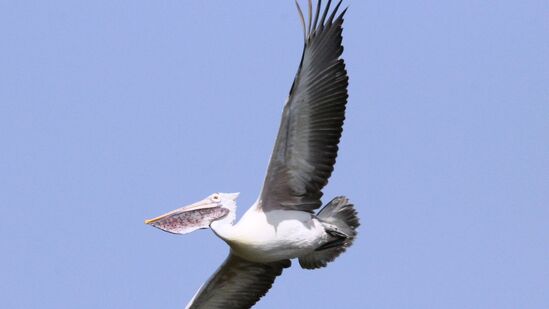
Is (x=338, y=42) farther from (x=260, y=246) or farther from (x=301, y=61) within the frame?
(x=260, y=246)

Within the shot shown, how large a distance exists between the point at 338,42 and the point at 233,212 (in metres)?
2.06

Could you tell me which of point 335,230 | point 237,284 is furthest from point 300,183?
point 237,284

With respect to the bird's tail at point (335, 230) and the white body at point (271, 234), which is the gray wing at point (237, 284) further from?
the white body at point (271, 234)

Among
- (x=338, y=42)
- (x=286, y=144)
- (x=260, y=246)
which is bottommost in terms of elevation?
(x=260, y=246)

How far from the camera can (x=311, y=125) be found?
581 inches

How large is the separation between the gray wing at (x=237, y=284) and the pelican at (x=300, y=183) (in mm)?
292

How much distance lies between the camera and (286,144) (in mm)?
14742

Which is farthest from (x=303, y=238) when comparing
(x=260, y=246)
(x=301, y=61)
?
(x=301, y=61)

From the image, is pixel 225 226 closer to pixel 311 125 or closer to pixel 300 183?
pixel 300 183

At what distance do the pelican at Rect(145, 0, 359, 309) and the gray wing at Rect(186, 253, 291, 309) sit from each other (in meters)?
0.29

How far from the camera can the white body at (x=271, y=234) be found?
48.6ft

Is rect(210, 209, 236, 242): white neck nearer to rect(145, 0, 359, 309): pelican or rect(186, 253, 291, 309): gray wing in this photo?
rect(145, 0, 359, 309): pelican

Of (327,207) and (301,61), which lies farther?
(327,207)

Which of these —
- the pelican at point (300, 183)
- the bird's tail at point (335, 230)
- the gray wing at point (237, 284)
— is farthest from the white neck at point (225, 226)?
the bird's tail at point (335, 230)
